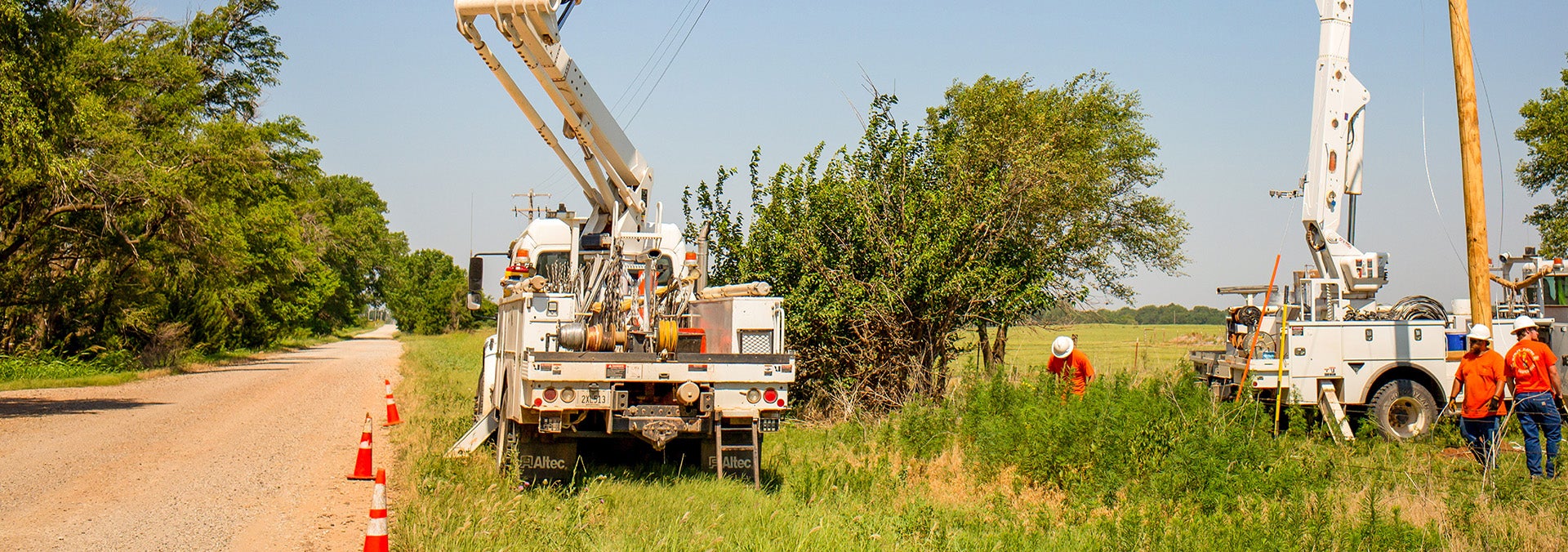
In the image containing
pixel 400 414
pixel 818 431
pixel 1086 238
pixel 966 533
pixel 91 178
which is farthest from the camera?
pixel 1086 238

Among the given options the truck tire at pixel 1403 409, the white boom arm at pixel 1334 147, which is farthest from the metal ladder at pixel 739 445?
the white boom arm at pixel 1334 147

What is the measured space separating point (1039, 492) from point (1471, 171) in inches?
245

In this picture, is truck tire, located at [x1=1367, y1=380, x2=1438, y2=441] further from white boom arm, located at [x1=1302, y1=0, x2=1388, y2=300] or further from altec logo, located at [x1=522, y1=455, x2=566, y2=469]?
altec logo, located at [x1=522, y1=455, x2=566, y2=469]

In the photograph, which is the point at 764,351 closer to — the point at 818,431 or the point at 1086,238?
the point at 818,431

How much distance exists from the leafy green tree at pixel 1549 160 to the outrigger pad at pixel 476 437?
30.5 m

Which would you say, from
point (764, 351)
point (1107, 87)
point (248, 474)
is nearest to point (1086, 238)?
point (1107, 87)

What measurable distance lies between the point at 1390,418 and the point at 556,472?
9.45 metres

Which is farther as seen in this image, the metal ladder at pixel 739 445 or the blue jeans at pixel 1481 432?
the blue jeans at pixel 1481 432

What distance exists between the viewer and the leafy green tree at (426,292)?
9912 centimetres

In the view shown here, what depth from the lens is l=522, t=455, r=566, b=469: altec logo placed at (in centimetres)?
998

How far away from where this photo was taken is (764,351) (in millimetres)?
10461

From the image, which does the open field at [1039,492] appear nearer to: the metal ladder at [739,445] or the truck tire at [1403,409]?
the metal ladder at [739,445]

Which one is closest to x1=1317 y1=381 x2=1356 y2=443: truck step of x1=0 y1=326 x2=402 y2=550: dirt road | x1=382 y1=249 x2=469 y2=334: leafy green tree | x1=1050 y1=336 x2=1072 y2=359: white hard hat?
x1=1050 y1=336 x2=1072 y2=359: white hard hat

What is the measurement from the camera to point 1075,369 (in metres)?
13.4
